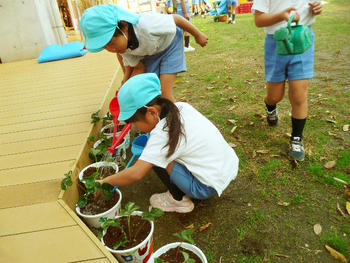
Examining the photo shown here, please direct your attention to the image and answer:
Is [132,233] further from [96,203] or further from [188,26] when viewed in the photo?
[188,26]

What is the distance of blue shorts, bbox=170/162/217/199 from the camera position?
1669 mm

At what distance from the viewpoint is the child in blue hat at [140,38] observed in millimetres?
1829

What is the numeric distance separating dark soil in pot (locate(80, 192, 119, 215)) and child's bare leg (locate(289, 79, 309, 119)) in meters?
1.52

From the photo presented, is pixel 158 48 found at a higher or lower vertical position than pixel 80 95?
higher

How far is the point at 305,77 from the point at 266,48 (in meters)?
0.41

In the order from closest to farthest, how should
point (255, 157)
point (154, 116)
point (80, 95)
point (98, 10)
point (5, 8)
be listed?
point (154, 116) → point (98, 10) → point (255, 157) → point (80, 95) → point (5, 8)

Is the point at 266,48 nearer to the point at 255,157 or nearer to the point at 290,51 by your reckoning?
the point at 290,51

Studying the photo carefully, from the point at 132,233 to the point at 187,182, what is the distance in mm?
436

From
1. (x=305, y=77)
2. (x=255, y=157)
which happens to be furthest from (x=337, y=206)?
(x=305, y=77)

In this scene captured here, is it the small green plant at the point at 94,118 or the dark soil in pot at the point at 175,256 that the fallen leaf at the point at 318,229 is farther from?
the small green plant at the point at 94,118

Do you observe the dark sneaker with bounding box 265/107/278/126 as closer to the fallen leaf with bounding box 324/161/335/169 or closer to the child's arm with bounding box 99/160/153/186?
the fallen leaf with bounding box 324/161/335/169

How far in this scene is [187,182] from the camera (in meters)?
1.67

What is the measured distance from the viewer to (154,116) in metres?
1.60

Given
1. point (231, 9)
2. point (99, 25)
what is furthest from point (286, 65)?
point (231, 9)
